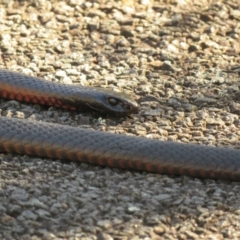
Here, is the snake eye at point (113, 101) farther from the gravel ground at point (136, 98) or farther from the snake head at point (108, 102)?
the gravel ground at point (136, 98)

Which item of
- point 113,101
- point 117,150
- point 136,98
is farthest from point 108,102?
point 117,150

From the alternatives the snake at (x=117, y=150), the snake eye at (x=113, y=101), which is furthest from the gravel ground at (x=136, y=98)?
the snake eye at (x=113, y=101)

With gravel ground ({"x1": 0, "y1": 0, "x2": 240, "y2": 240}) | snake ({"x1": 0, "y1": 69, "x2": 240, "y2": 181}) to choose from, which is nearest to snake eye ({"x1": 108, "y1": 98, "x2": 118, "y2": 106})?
gravel ground ({"x1": 0, "y1": 0, "x2": 240, "y2": 240})

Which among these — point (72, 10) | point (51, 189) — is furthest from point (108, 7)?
Answer: point (51, 189)

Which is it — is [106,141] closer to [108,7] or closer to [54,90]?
[54,90]

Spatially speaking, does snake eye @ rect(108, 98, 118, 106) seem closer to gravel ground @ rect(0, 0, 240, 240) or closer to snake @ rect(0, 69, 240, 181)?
gravel ground @ rect(0, 0, 240, 240)

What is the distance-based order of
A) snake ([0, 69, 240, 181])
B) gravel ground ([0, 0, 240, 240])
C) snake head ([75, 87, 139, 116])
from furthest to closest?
snake head ([75, 87, 139, 116]) → snake ([0, 69, 240, 181]) → gravel ground ([0, 0, 240, 240])

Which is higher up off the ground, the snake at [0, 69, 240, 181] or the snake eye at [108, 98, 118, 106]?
the snake eye at [108, 98, 118, 106]

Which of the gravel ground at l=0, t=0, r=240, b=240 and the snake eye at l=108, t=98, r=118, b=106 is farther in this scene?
the snake eye at l=108, t=98, r=118, b=106
